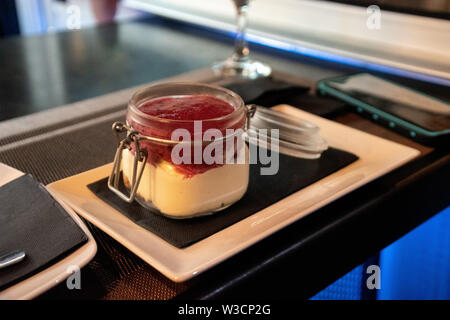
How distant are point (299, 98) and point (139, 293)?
18.9 inches

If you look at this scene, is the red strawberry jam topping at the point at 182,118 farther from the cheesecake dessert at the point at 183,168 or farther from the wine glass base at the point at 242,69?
the wine glass base at the point at 242,69

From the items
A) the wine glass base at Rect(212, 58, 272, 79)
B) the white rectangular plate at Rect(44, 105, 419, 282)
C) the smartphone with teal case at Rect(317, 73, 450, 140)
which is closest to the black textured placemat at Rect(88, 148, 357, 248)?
the white rectangular plate at Rect(44, 105, 419, 282)

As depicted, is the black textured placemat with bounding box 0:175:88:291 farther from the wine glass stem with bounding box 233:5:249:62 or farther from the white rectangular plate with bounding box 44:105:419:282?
the wine glass stem with bounding box 233:5:249:62

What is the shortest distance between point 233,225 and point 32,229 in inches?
6.8

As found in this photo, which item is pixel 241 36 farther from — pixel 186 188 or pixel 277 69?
pixel 186 188

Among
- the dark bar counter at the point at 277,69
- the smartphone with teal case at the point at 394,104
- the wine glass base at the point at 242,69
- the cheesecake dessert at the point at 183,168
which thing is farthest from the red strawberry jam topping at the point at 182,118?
the wine glass base at the point at 242,69

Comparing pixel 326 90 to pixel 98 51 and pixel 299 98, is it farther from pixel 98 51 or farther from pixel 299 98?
pixel 98 51

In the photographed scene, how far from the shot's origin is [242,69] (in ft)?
3.17

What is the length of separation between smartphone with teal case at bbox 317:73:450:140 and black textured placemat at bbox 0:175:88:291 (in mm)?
472

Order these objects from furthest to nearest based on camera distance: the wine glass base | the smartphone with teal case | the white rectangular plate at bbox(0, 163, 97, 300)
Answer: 1. the wine glass base
2. the smartphone with teal case
3. the white rectangular plate at bbox(0, 163, 97, 300)

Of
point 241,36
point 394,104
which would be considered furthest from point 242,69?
point 394,104

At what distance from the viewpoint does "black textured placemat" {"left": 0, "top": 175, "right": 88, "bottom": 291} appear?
0.38 m

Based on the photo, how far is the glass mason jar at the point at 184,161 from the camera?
43 centimetres

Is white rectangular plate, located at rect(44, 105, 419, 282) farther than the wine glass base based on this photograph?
No
